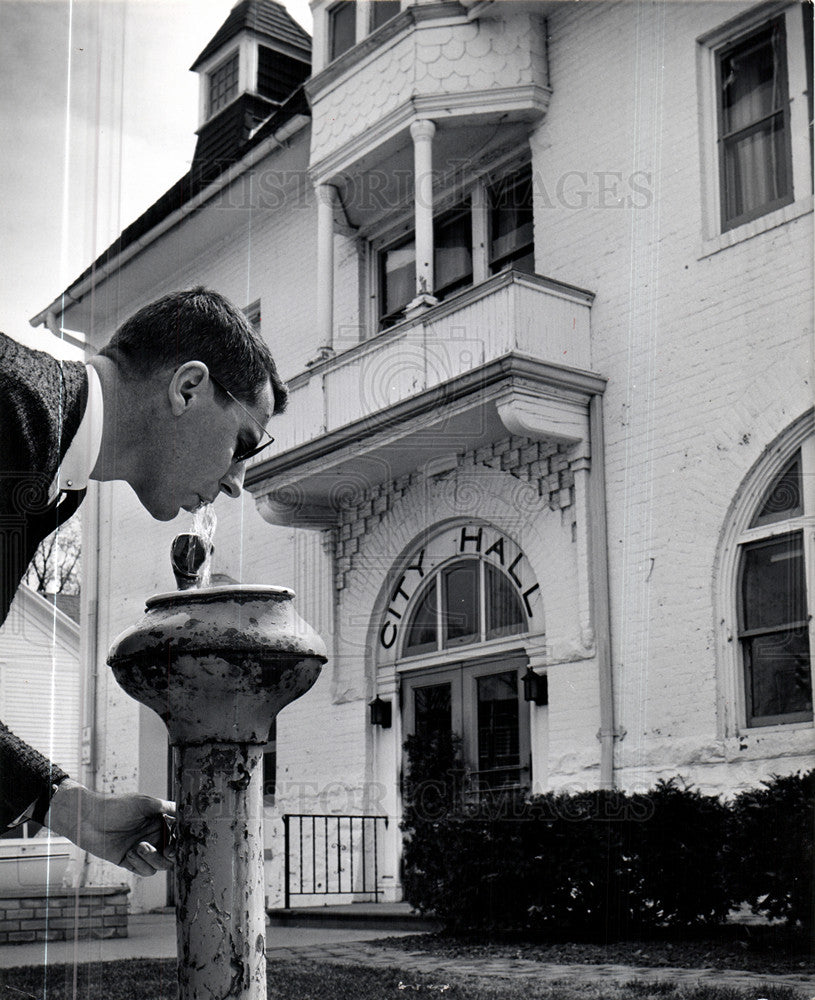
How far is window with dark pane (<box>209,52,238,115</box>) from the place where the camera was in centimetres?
308

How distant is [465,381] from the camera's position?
7.65 m

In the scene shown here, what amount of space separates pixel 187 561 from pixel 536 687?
653 centimetres

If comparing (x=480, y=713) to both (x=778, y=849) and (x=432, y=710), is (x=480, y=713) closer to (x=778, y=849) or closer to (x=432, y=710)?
(x=432, y=710)

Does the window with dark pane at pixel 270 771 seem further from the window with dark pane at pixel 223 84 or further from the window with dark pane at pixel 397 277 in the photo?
the window with dark pane at pixel 397 277

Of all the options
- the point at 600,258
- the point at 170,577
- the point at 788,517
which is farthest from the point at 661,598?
the point at 170,577

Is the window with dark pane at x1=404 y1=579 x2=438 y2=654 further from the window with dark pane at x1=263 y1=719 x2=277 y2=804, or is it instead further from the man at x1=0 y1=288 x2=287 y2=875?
the man at x1=0 y1=288 x2=287 y2=875

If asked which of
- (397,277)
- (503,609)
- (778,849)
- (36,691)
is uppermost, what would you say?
(397,277)

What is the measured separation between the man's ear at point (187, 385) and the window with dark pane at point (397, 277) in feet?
22.5

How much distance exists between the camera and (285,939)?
4.17 m

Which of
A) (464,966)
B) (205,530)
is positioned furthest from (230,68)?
(464,966)

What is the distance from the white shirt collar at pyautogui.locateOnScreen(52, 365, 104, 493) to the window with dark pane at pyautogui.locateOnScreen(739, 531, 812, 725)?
6033 mm

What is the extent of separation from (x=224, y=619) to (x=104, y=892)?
711 mm

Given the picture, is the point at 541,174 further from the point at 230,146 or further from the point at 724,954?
the point at 724,954

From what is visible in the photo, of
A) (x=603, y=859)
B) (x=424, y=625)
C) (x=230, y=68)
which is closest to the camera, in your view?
(x=230, y=68)
